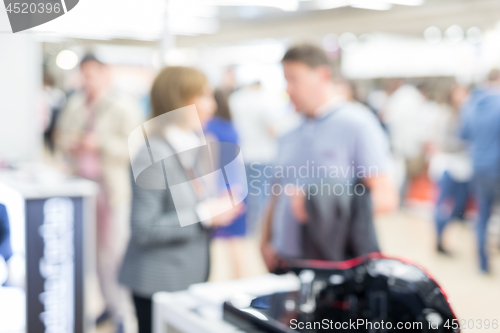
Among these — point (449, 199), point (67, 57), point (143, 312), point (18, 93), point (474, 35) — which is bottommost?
point (449, 199)

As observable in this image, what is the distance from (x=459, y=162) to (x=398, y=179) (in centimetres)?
168

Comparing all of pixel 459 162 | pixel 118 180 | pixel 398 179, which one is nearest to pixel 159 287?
pixel 118 180

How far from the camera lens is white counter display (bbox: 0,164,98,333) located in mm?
1787

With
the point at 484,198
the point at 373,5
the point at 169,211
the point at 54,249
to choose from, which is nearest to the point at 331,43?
the point at 373,5

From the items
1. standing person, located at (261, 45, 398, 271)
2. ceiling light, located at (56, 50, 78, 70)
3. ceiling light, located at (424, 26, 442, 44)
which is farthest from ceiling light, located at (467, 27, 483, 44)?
standing person, located at (261, 45, 398, 271)

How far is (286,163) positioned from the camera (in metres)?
1.67

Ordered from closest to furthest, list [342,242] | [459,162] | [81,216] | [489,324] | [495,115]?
[489,324]
[342,242]
[81,216]
[495,115]
[459,162]

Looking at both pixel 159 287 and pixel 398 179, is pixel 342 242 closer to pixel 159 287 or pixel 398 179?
pixel 159 287

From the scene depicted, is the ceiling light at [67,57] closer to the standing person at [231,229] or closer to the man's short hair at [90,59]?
the man's short hair at [90,59]

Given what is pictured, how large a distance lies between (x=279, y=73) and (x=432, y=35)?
76.4 inches

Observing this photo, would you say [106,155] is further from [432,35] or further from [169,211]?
[432,35]

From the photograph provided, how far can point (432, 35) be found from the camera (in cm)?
624

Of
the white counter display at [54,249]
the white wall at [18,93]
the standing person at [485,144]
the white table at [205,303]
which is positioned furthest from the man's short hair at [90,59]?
the standing person at [485,144]

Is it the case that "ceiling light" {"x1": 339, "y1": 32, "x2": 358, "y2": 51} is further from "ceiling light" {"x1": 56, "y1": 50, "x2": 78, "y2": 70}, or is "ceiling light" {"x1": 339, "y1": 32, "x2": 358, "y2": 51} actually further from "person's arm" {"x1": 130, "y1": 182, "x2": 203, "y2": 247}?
"person's arm" {"x1": 130, "y1": 182, "x2": 203, "y2": 247}
